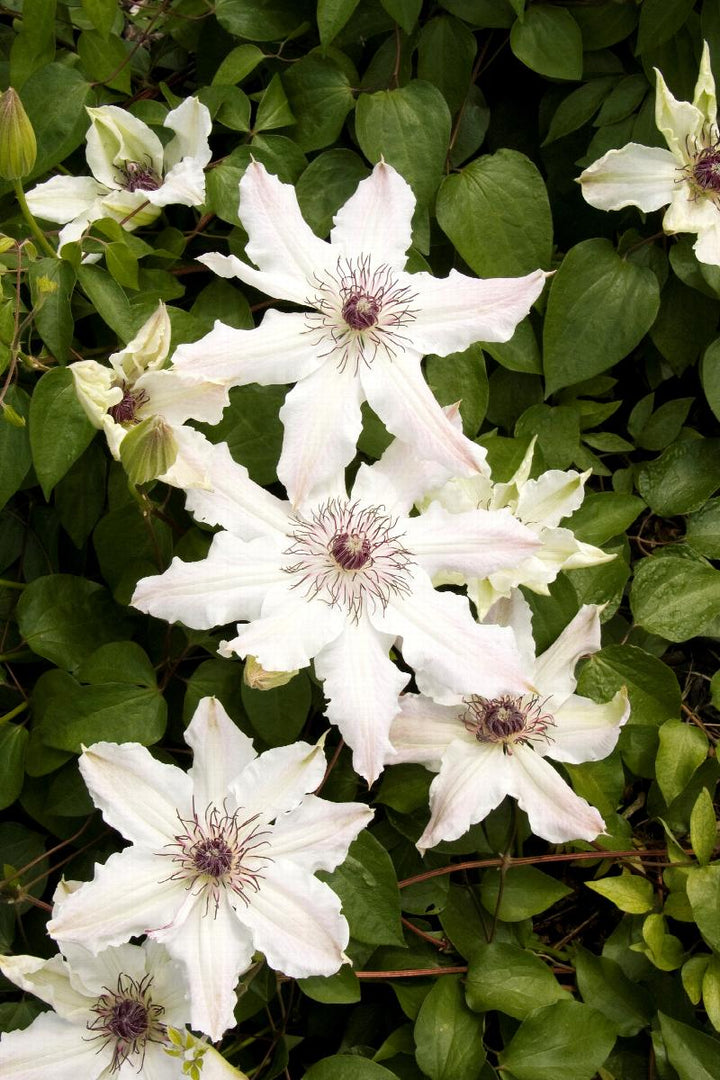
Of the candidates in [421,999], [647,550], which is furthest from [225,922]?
[647,550]

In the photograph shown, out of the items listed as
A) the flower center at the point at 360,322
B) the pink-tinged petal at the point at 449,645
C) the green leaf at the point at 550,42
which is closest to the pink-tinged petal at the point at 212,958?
the pink-tinged petal at the point at 449,645

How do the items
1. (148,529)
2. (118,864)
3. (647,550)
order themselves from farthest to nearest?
(647,550), (148,529), (118,864)

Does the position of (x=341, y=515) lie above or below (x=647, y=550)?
above

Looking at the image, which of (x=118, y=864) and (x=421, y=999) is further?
(x=421, y=999)

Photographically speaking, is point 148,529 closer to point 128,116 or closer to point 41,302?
point 41,302

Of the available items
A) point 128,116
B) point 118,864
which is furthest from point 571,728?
point 128,116

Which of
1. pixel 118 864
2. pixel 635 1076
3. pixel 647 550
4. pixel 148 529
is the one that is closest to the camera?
pixel 118 864

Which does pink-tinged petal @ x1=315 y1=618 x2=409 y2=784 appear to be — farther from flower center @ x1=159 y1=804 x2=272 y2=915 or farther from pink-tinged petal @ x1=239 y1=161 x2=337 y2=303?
pink-tinged petal @ x1=239 y1=161 x2=337 y2=303

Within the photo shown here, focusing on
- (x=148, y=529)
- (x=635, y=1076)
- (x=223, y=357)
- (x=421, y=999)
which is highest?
(x=223, y=357)
